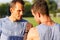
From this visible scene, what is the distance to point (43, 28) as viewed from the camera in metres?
1.74

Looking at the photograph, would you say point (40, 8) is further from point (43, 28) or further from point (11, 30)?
point (11, 30)

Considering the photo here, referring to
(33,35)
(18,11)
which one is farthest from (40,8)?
(18,11)

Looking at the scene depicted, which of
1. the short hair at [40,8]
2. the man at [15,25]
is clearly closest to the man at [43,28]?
the short hair at [40,8]

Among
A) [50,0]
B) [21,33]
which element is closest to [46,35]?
[21,33]

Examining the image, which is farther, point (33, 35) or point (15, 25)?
point (15, 25)

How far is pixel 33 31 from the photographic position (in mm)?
1736

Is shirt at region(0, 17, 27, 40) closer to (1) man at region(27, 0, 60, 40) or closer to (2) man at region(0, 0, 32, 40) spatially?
(2) man at region(0, 0, 32, 40)

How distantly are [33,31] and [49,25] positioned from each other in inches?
5.9

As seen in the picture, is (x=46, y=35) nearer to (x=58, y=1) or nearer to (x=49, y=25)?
(x=49, y=25)

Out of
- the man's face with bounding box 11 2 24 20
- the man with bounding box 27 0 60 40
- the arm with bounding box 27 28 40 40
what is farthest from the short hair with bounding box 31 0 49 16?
the man's face with bounding box 11 2 24 20

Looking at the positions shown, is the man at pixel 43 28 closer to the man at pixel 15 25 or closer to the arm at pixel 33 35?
the arm at pixel 33 35

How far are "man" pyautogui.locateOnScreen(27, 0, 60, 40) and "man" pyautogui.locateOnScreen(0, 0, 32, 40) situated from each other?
453 millimetres

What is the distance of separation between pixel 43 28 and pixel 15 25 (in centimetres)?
58

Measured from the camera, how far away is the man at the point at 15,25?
2203mm
